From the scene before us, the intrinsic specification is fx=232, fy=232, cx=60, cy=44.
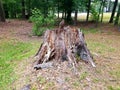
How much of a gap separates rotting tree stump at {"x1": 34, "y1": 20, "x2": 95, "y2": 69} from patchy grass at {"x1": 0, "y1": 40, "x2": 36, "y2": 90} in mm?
750

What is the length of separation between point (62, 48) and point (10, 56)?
2458 millimetres

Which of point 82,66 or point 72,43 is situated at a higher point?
point 72,43

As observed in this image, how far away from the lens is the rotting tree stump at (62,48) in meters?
5.54

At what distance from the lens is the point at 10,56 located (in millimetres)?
7512

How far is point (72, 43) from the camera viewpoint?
19.4ft

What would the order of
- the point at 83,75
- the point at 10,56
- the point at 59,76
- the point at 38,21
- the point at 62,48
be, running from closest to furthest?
the point at 59,76, the point at 83,75, the point at 62,48, the point at 10,56, the point at 38,21

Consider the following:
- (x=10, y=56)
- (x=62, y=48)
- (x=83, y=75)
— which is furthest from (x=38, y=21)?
(x=83, y=75)

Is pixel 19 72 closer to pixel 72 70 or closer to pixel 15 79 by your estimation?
pixel 15 79

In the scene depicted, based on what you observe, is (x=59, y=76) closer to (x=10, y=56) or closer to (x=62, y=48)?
(x=62, y=48)

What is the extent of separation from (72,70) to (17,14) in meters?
20.5

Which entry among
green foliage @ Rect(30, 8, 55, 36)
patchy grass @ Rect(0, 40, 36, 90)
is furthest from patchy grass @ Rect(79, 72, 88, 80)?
green foliage @ Rect(30, 8, 55, 36)

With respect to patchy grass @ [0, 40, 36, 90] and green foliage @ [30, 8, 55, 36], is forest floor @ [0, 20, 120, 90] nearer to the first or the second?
patchy grass @ [0, 40, 36, 90]

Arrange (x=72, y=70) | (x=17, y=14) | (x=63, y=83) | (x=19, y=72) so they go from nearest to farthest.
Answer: (x=63, y=83), (x=72, y=70), (x=19, y=72), (x=17, y=14)

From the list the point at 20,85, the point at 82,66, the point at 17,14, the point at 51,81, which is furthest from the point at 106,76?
the point at 17,14
